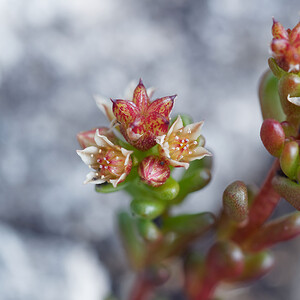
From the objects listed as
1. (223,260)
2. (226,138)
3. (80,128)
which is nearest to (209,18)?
(226,138)

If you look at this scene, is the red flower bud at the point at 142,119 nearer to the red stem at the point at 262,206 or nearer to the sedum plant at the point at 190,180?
the sedum plant at the point at 190,180

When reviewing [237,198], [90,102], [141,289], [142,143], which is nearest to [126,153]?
[142,143]

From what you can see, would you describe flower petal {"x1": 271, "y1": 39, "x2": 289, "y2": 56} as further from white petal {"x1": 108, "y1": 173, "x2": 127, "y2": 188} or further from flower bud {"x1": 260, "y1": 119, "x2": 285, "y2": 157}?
white petal {"x1": 108, "y1": 173, "x2": 127, "y2": 188}

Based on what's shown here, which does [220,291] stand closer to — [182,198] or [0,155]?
[182,198]

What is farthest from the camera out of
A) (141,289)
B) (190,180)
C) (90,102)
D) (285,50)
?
(90,102)

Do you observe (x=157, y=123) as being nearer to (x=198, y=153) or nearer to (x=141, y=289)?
(x=198, y=153)
